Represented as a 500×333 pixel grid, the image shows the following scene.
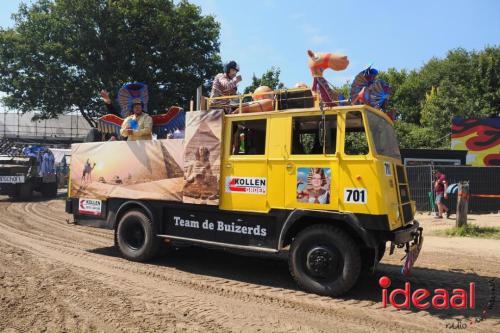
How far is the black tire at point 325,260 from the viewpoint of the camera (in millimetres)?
6070

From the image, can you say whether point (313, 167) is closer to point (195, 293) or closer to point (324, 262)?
point (324, 262)

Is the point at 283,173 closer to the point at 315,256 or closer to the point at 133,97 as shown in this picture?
the point at 315,256

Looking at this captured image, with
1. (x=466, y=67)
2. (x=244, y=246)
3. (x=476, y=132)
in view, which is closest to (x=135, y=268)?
(x=244, y=246)

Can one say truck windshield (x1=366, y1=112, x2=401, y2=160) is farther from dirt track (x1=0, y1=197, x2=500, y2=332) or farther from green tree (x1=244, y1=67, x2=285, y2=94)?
green tree (x1=244, y1=67, x2=285, y2=94)

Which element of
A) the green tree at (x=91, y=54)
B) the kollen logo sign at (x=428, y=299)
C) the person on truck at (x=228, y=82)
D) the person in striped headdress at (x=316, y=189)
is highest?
the green tree at (x=91, y=54)

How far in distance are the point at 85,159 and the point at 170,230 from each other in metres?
2.51

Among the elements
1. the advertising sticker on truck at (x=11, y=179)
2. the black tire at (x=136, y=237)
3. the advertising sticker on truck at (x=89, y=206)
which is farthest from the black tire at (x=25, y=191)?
the black tire at (x=136, y=237)

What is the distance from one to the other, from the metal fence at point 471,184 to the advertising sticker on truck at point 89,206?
1316 cm

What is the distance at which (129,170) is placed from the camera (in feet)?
26.9

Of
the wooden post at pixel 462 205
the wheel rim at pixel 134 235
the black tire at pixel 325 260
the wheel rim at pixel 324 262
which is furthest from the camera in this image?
the wooden post at pixel 462 205

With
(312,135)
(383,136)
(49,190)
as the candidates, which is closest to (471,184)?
(383,136)

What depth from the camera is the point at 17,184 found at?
63.5 feet

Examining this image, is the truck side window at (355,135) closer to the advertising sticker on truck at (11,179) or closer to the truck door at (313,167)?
the truck door at (313,167)

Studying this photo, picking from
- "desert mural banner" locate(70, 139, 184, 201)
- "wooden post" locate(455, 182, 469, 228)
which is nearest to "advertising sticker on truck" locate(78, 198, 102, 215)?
"desert mural banner" locate(70, 139, 184, 201)
